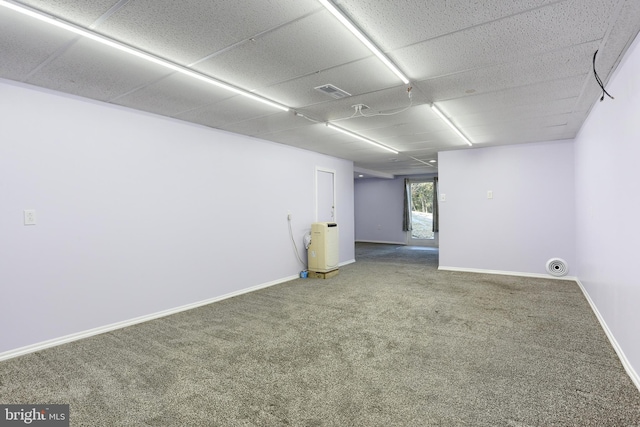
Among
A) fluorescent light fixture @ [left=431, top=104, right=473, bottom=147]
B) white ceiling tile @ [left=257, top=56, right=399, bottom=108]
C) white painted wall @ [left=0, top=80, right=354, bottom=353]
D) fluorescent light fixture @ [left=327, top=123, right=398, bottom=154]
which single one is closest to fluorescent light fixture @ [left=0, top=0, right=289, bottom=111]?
white ceiling tile @ [left=257, top=56, right=399, bottom=108]

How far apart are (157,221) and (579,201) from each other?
6037 millimetres

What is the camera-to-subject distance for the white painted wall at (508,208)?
18.1 ft

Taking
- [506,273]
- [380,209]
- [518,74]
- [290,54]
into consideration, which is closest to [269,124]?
[290,54]

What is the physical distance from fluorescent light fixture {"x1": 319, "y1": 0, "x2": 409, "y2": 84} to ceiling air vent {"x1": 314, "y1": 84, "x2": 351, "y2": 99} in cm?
60

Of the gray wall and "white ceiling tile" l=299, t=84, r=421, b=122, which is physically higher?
"white ceiling tile" l=299, t=84, r=421, b=122

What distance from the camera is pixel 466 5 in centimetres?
183

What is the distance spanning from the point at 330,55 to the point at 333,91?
74 centimetres

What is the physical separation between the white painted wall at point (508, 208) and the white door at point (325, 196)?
7.36ft

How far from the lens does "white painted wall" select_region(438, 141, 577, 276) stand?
5.53m

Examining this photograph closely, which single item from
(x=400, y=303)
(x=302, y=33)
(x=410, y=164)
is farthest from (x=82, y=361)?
(x=410, y=164)

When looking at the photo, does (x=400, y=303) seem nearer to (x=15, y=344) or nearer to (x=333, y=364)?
(x=333, y=364)

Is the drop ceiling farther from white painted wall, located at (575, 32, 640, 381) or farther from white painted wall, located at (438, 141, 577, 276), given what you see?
white painted wall, located at (438, 141, 577, 276)

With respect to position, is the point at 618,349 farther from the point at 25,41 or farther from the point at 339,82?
the point at 25,41

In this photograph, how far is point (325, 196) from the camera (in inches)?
266
